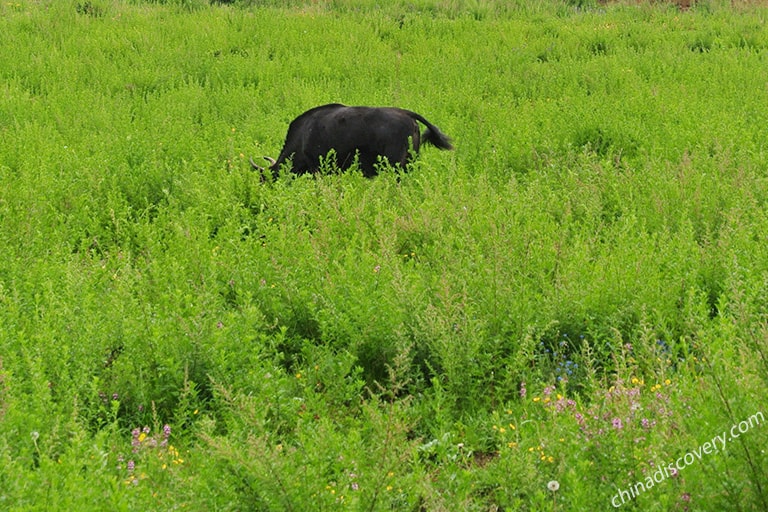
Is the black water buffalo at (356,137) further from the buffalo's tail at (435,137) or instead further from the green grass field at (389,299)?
the green grass field at (389,299)

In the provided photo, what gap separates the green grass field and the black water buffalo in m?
0.26

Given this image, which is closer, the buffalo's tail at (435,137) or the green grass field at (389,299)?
the green grass field at (389,299)

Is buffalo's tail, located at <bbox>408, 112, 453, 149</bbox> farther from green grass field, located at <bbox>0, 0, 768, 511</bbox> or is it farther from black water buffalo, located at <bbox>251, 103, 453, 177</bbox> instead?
green grass field, located at <bbox>0, 0, 768, 511</bbox>

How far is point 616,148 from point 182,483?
6.38 metres

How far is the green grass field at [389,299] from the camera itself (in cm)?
288

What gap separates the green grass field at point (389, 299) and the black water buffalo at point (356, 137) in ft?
0.85

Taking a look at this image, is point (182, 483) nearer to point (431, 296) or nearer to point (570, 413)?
point (570, 413)

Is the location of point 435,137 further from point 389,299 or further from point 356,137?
point 389,299

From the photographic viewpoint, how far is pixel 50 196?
6543 millimetres

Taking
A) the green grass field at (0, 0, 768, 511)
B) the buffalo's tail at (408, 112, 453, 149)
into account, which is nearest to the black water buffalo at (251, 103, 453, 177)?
the buffalo's tail at (408, 112, 453, 149)

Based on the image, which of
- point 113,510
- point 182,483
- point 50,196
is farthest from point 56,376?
point 50,196

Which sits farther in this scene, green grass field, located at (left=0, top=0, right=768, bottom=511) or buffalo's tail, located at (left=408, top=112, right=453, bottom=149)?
buffalo's tail, located at (left=408, top=112, right=453, bottom=149)

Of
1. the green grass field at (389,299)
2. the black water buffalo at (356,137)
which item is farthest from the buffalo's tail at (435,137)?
the green grass field at (389,299)

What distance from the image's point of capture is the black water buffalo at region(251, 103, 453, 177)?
298 inches
